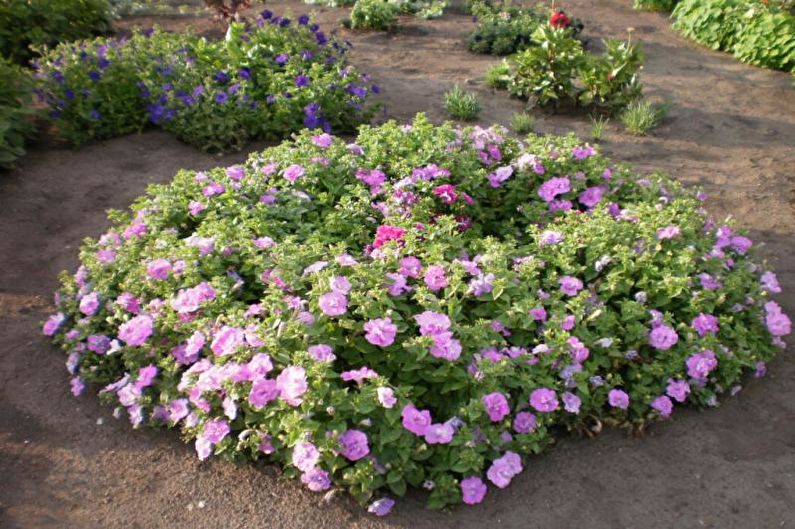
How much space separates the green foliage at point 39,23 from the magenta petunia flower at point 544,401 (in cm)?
616

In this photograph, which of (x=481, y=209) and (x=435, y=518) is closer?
(x=435, y=518)

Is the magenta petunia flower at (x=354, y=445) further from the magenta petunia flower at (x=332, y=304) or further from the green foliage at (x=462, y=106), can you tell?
the green foliage at (x=462, y=106)

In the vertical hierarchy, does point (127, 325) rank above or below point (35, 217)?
above

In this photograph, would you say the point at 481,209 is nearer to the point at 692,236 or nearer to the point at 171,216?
the point at 692,236

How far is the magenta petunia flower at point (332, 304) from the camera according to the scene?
2.83m

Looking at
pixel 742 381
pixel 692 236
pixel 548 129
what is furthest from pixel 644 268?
pixel 548 129

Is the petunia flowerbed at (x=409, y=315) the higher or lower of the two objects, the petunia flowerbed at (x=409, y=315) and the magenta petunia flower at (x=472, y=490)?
the higher

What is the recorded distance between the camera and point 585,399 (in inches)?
120

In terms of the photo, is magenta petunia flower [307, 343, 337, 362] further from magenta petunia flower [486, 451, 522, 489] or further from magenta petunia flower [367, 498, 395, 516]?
magenta petunia flower [486, 451, 522, 489]

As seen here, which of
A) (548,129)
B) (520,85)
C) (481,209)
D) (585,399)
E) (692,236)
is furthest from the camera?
(520,85)

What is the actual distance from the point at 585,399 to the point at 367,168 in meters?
1.89

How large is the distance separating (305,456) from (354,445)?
0.18 metres

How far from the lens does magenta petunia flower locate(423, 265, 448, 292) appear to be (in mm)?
3129

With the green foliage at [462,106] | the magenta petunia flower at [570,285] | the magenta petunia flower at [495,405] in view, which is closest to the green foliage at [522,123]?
the green foliage at [462,106]
